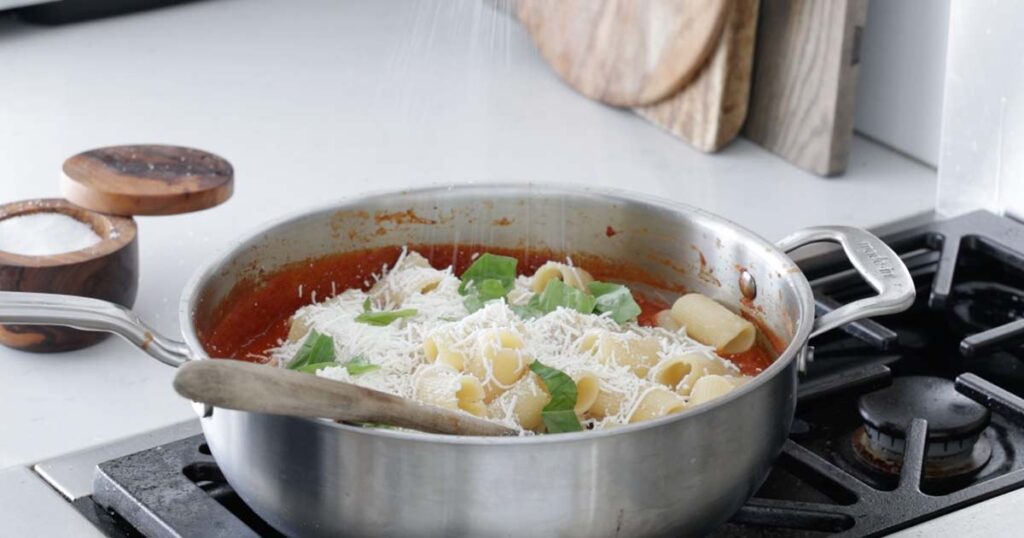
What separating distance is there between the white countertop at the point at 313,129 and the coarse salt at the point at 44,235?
72mm

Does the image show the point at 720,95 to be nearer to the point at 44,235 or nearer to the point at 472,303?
the point at 472,303

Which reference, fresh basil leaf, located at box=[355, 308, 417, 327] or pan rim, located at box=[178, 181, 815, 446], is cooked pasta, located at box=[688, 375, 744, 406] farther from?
fresh basil leaf, located at box=[355, 308, 417, 327]

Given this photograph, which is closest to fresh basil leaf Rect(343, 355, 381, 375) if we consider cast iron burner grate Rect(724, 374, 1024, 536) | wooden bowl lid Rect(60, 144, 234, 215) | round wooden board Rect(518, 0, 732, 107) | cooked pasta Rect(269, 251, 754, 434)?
cooked pasta Rect(269, 251, 754, 434)

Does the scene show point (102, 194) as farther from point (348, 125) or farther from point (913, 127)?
point (913, 127)

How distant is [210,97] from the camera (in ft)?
5.48

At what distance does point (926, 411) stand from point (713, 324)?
151 millimetres

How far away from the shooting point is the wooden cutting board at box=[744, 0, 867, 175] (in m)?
1.42

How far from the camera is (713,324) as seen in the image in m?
1.04

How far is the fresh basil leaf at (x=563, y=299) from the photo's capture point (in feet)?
3.38

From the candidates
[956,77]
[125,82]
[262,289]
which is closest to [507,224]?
[262,289]

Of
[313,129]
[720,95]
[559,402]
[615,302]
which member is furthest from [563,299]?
[313,129]

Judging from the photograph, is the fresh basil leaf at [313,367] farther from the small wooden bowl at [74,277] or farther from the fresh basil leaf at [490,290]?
the small wooden bowl at [74,277]

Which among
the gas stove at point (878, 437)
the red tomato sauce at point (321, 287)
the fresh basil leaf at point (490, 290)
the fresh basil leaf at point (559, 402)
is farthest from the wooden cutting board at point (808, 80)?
the fresh basil leaf at point (559, 402)

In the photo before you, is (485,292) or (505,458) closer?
(505,458)
